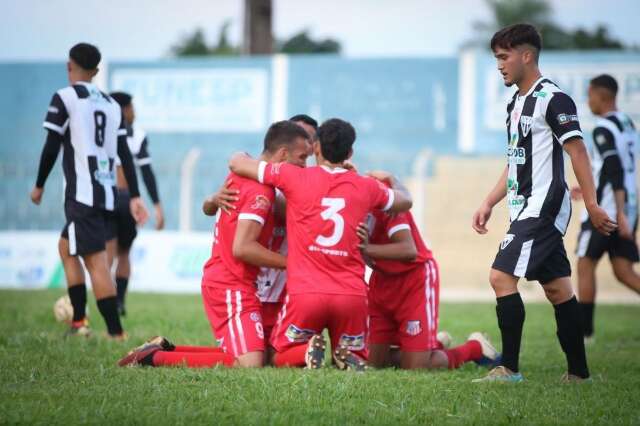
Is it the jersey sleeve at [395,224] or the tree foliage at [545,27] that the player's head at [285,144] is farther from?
the tree foliage at [545,27]

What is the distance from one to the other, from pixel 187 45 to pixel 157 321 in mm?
46416

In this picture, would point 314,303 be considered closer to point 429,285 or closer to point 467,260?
point 429,285

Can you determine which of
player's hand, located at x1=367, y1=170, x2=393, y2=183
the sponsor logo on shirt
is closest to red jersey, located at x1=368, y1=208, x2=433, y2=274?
player's hand, located at x1=367, y1=170, x2=393, y2=183

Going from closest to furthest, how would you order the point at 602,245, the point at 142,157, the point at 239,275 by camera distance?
the point at 239,275, the point at 602,245, the point at 142,157

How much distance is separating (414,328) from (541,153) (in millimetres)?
1679

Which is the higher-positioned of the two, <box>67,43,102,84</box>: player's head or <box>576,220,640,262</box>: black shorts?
<box>67,43,102,84</box>: player's head

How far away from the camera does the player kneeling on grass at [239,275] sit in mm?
6426

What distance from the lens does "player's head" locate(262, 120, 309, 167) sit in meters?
6.76

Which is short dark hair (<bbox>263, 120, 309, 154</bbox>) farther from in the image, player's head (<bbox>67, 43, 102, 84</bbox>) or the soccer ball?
the soccer ball

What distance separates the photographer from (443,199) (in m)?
23.1

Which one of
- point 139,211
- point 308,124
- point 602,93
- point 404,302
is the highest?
point 602,93

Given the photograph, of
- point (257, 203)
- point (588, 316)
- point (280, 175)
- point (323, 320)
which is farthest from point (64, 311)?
point (588, 316)

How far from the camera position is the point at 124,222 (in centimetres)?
1105

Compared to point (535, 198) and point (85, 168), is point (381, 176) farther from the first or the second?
point (85, 168)
